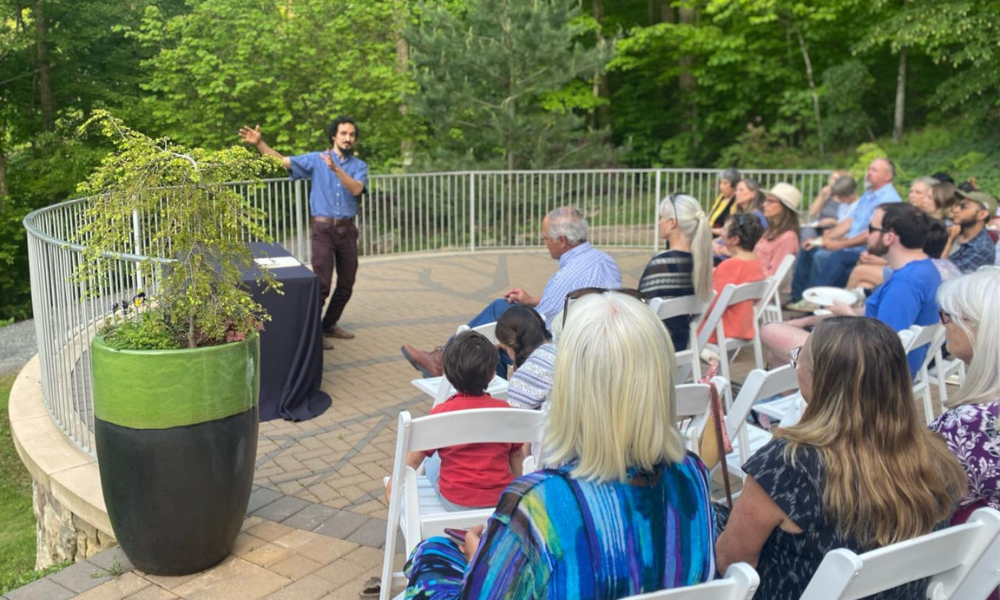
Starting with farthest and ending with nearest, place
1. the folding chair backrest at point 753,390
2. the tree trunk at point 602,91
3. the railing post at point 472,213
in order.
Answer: the tree trunk at point 602,91 → the railing post at point 472,213 → the folding chair backrest at point 753,390

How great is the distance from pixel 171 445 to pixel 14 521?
3223mm

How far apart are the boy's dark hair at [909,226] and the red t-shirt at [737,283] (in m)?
1.16

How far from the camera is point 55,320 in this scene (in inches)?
186

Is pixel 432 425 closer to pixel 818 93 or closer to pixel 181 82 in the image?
pixel 181 82

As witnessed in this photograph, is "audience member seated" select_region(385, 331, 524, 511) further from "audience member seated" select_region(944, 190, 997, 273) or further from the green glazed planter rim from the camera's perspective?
"audience member seated" select_region(944, 190, 997, 273)

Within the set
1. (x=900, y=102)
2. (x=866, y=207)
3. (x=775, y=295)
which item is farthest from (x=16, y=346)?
(x=900, y=102)

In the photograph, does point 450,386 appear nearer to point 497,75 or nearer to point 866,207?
point 866,207

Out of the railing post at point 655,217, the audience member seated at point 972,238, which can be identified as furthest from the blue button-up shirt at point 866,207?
the railing post at point 655,217

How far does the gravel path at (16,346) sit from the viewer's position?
902 cm

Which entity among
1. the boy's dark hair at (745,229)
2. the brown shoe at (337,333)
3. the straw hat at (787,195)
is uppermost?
the straw hat at (787,195)

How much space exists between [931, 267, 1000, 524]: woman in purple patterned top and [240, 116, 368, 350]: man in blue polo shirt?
4795 mm

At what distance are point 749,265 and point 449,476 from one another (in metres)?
3.56

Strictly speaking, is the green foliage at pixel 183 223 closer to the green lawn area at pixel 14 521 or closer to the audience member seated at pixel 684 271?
the green lawn area at pixel 14 521

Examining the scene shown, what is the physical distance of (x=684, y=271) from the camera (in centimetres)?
538
